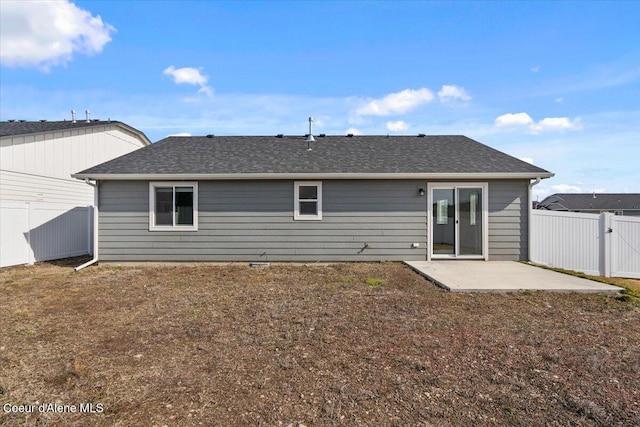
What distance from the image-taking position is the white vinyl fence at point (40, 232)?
8.73 m

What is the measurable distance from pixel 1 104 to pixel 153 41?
1110 centimetres

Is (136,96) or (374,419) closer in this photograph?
(374,419)

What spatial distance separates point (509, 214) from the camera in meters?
8.91

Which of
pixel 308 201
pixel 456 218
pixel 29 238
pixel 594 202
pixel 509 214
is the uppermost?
pixel 594 202

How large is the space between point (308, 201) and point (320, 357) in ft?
19.7

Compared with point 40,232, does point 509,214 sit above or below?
above

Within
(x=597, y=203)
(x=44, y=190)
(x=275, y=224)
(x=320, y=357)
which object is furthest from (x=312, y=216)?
(x=597, y=203)

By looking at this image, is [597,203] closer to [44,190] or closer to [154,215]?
[154,215]

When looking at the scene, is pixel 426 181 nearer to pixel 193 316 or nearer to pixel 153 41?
pixel 193 316

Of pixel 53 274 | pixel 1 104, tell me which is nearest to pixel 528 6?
pixel 53 274

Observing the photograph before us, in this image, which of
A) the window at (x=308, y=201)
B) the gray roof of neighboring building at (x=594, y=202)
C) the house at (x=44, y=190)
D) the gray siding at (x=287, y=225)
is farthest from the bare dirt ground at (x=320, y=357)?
the gray roof of neighboring building at (x=594, y=202)

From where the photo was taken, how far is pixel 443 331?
4.06 m

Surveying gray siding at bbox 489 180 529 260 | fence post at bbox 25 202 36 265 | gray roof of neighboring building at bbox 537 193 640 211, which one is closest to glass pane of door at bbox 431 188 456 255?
gray siding at bbox 489 180 529 260

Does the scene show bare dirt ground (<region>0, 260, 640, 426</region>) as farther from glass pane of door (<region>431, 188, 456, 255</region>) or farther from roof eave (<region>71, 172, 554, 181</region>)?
roof eave (<region>71, 172, 554, 181</region>)
